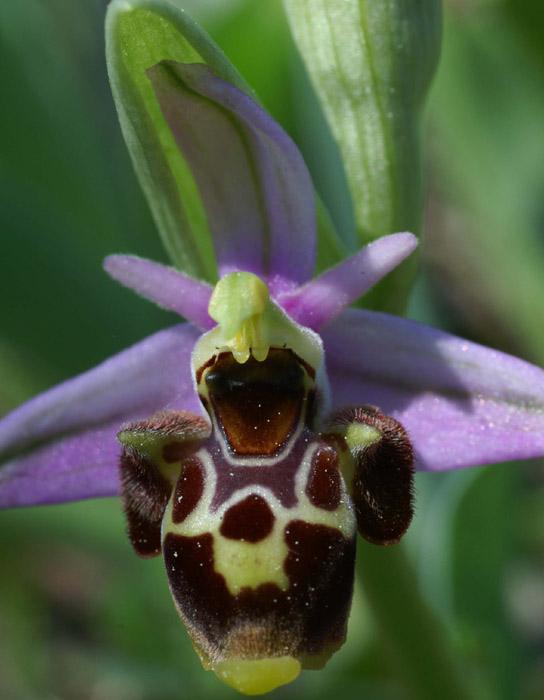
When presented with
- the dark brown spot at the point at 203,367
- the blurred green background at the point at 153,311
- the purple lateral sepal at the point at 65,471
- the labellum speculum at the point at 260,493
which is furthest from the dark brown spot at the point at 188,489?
the blurred green background at the point at 153,311

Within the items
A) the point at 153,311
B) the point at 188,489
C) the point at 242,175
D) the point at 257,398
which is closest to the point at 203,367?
the point at 257,398

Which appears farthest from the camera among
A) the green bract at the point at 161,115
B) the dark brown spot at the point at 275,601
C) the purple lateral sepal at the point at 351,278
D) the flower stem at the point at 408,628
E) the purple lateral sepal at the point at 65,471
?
the flower stem at the point at 408,628

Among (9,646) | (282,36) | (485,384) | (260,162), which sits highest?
(260,162)

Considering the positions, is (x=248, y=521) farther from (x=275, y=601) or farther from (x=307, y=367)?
(x=307, y=367)

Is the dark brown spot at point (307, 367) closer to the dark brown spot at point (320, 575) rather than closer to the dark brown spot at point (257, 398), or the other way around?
the dark brown spot at point (257, 398)

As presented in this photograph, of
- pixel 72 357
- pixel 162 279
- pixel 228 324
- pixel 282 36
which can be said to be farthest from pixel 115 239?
pixel 228 324

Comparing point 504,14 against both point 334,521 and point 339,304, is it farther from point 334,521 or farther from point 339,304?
point 334,521
